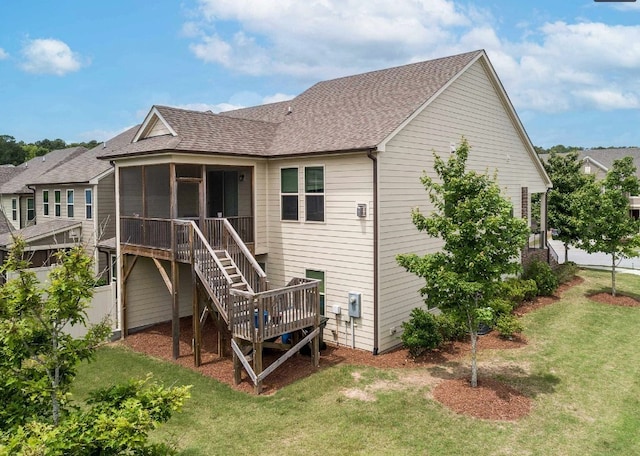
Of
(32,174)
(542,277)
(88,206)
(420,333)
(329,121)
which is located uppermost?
(329,121)

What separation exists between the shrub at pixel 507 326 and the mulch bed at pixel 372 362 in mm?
223

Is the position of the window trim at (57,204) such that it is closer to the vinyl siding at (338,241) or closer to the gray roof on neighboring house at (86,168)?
the gray roof on neighboring house at (86,168)

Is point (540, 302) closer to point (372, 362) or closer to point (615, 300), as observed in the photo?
point (615, 300)

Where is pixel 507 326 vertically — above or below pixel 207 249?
below

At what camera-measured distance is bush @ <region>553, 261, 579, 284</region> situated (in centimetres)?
2042

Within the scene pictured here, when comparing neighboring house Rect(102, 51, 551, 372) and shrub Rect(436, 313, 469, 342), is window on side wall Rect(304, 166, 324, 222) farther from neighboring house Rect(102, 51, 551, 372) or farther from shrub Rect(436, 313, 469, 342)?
shrub Rect(436, 313, 469, 342)

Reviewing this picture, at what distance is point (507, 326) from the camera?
43.3 feet

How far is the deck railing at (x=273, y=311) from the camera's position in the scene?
10055 millimetres

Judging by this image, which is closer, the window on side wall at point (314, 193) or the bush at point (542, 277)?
Answer: the window on side wall at point (314, 193)

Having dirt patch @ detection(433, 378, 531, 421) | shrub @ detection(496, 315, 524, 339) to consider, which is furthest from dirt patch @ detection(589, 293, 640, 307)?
dirt patch @ detection(433, 378, 531, 421)

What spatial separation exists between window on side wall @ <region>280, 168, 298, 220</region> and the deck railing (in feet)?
10.8

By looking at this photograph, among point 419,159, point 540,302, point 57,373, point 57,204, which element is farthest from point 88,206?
point 540,302

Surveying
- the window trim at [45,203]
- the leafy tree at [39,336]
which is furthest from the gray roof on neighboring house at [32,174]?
the leafy tree at [39,336]

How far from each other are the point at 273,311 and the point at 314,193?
4379 millimetres
